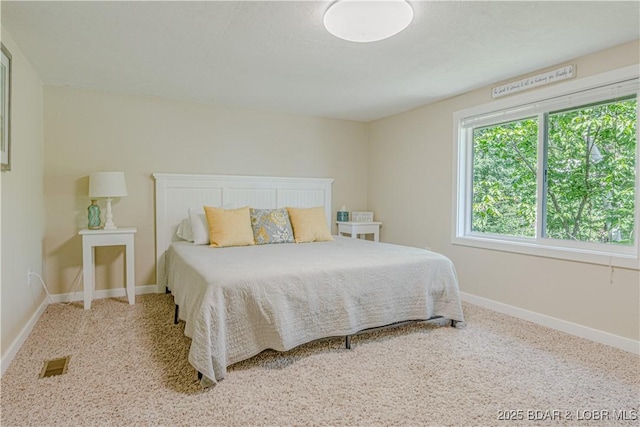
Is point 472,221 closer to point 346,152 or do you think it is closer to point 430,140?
point 430,140

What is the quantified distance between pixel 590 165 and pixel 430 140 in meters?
1.58

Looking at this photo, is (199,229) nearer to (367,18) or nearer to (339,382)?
(339,382)

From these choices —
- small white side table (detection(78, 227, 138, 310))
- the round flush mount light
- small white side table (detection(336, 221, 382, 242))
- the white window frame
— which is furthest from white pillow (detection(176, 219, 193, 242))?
the white window frame

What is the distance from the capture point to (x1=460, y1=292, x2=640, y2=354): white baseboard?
249cm

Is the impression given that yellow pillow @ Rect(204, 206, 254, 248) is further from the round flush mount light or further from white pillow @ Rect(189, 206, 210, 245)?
the round flush mount light

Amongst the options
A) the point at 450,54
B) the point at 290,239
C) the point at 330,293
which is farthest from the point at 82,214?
the point at 450,54

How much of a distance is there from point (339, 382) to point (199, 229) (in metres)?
2.16

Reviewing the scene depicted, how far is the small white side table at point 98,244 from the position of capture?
324 centimetres

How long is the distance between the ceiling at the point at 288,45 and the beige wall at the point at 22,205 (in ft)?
0.83

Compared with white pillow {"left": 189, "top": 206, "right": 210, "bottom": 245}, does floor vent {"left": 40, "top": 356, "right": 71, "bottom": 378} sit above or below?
below

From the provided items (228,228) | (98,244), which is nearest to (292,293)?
(228,228)

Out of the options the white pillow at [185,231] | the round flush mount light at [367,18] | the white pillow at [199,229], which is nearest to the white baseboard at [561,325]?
the round flush mount light at [367,18]

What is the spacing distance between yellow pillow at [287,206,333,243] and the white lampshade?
1.66 metres

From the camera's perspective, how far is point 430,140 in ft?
13.3
